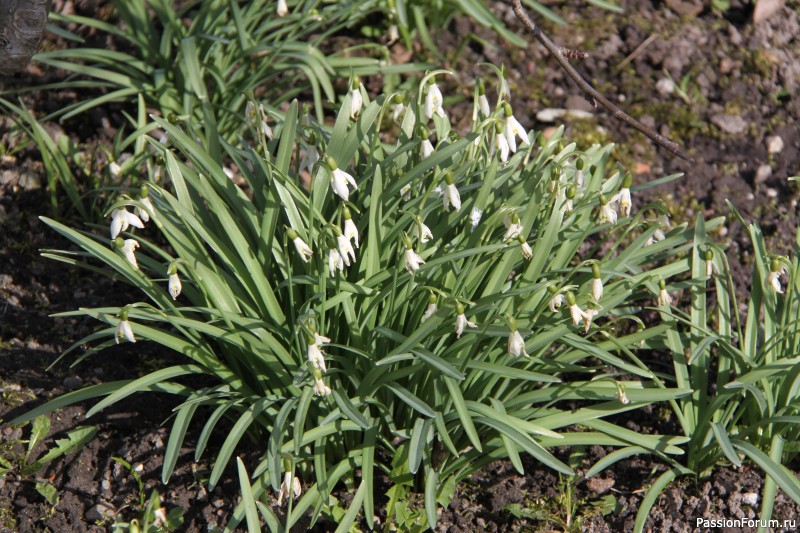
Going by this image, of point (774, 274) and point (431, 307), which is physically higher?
point (431, 307)

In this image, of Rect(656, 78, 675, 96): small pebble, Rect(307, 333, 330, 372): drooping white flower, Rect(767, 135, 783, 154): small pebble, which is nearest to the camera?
Rect(307, 333, 330, 372): drooping white flower

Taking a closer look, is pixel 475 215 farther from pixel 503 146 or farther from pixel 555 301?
pixel 555 301

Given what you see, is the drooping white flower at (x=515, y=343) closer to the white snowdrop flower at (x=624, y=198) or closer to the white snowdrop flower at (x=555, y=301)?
the white snowdrop flower at (x=555, y=301)

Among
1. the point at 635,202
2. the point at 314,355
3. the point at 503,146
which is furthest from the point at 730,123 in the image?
the point at 314,355

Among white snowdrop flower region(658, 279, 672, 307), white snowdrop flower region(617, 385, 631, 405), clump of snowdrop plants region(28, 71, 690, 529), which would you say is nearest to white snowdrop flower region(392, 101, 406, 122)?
clump of snowdrop plants region(28, 71, 690, 529)

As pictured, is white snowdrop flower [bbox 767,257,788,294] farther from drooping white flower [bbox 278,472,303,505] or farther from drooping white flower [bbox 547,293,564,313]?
drooping white flower [bbox 278,472,303,505]

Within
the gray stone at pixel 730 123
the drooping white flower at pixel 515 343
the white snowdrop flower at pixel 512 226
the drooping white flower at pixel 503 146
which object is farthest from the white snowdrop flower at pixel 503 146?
the gray stone at pixel 730 123
